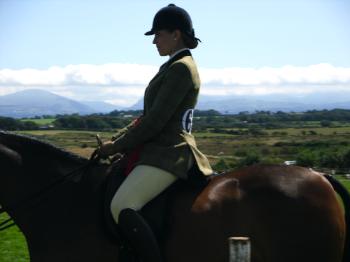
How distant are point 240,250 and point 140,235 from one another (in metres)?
1.05

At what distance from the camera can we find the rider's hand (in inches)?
194

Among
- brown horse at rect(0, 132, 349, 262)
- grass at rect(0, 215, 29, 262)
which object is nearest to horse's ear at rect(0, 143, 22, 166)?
brown horse at rect(0, 132, 349, 262)

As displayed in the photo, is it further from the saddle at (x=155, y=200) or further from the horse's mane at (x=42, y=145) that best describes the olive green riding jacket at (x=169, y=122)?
the horse's mane at (x=42, y=145)

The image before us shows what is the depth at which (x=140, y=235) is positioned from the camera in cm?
459

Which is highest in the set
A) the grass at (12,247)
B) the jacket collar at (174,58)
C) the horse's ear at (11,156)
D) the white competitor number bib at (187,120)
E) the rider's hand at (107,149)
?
the jacket collar at (174,58)

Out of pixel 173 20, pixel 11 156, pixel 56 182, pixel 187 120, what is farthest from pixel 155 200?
pixel 173 20

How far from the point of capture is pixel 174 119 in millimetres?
4906

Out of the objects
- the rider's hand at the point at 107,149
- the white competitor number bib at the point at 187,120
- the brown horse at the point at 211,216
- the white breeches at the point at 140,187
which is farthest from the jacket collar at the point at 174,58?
the brown horse at the point at 211,216

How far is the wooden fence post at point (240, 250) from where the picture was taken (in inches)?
155

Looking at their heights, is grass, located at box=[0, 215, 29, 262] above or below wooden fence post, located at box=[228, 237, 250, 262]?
below

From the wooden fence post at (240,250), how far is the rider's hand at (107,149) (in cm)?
158

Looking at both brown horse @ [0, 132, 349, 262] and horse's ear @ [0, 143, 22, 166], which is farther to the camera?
horse's ear @ [0, 143, 22, 166]

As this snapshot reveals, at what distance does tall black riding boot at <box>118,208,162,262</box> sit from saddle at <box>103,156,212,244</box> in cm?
14

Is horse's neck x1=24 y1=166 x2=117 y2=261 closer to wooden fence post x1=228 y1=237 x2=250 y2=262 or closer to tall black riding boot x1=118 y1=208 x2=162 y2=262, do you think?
tall black riding boot x1=118 y1=208 x2=162 y2=262
